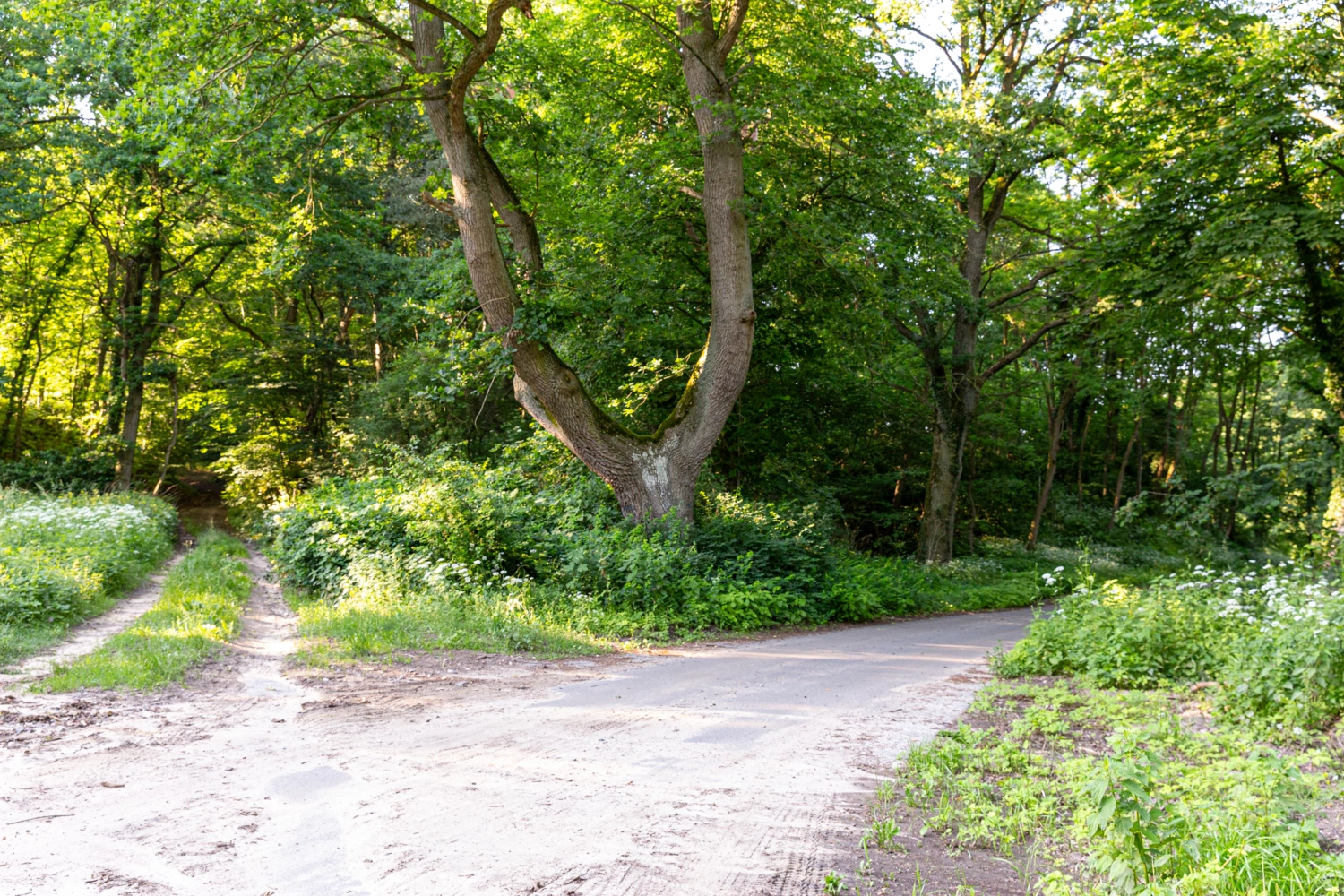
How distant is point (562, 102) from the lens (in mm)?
14164

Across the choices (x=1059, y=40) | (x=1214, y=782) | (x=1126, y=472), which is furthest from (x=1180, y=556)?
(x=1214, y=782)

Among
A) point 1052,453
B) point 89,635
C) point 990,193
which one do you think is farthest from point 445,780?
point 1052,453

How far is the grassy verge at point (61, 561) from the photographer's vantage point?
26.8 ft

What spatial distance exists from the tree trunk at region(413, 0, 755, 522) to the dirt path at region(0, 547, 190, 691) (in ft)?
19.1

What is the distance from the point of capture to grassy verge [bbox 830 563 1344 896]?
3055 mm

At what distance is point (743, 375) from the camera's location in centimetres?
1245

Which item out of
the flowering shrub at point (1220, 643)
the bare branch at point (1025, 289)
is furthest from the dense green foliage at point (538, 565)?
the bare branch at point (1025, 289)

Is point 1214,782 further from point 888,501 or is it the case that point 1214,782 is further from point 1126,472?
point 1126,472

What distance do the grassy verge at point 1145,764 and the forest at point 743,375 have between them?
3cm

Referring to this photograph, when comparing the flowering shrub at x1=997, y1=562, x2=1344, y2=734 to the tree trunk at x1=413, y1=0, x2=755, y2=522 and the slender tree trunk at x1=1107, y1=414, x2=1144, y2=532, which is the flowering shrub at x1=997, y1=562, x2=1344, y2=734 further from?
the slender tree trunk at x1=1107, y1=414, x2=1144, y2=532

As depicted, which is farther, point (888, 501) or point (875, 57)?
point (888, 501)

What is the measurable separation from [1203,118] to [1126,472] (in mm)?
26200

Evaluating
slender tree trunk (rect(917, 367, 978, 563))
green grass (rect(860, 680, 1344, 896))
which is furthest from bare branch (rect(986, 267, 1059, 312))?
green grass (rect(860, 680, 1344, 896))

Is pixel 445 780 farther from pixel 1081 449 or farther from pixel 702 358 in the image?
pixel 1081 449
